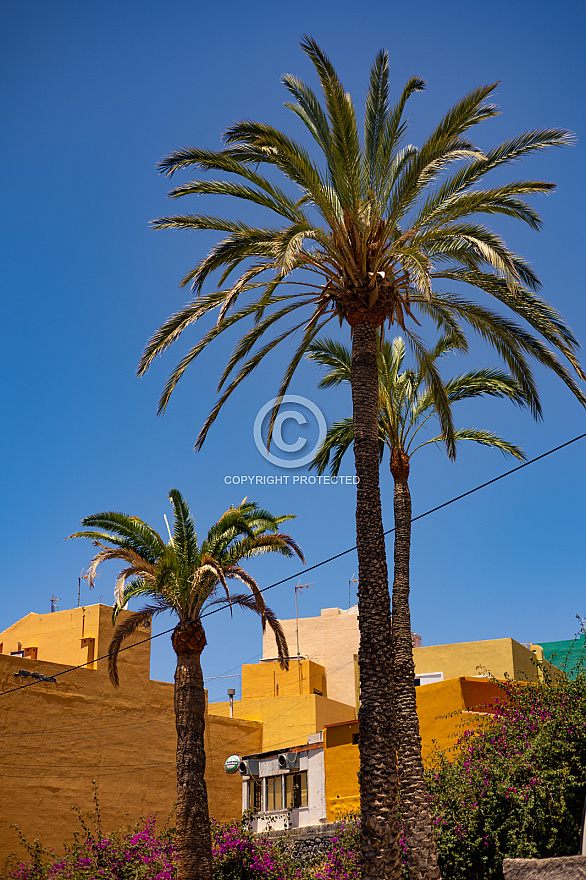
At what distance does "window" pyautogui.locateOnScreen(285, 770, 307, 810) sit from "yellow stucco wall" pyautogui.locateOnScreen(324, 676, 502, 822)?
4.26 ft

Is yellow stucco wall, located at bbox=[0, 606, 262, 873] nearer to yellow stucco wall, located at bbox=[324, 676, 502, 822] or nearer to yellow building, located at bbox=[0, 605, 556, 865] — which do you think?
yellow building, located at bbox=[0, 605, 556, 865]

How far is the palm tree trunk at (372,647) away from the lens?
13.2 metres

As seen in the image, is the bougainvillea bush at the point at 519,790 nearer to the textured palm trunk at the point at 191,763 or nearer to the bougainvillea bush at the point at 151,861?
the bougainvillea bush at the point at 151,861

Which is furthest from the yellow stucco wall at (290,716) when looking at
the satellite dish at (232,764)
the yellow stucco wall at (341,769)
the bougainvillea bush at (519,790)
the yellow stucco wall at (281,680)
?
the bougainvillea bush at (519,790)

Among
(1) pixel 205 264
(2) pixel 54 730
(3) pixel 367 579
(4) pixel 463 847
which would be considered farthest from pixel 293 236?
(2) pixel 54 730

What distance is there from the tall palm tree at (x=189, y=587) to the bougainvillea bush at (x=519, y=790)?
5.43 m

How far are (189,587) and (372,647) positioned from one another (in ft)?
26.0

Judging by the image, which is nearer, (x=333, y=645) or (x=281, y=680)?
(x=281, y=680)

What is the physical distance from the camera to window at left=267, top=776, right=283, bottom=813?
103 feet

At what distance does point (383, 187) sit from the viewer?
1553 cm

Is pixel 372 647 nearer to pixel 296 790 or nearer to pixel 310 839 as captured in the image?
pixel 310 839

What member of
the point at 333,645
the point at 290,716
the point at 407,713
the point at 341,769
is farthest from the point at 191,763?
the point at 333,645

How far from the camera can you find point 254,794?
32.8m

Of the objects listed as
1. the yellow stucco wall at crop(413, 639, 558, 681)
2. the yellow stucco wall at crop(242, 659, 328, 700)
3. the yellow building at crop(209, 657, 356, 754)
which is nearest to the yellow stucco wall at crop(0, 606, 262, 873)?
the yellow building at crop(209, 657, 356, 754)
